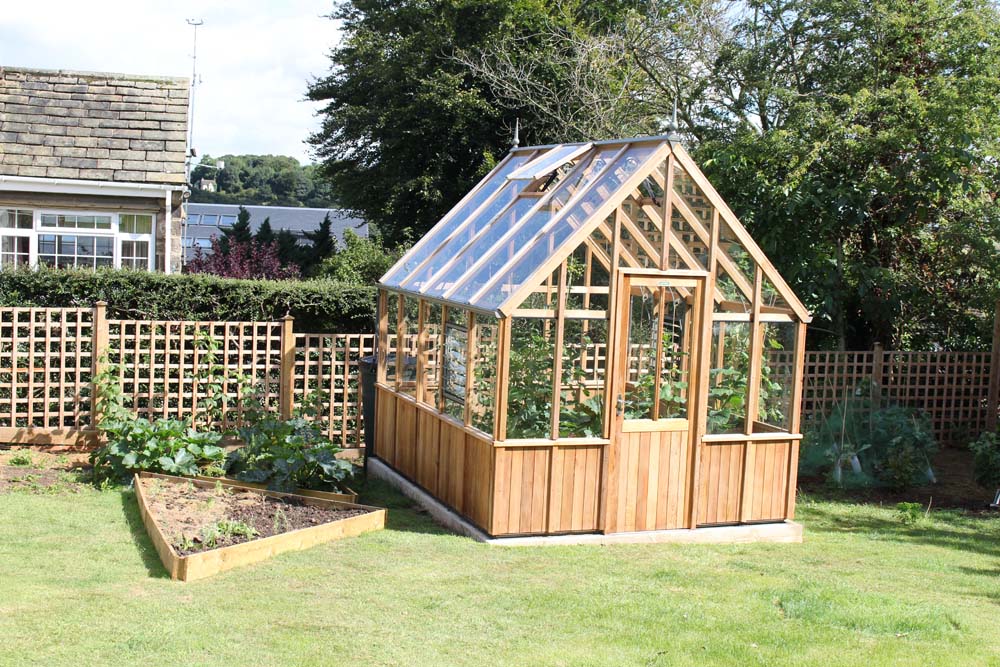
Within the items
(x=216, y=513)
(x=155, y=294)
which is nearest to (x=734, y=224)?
(x=216, y=513)

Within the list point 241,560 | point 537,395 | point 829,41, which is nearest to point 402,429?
point 537,395

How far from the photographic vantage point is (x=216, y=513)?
8180 millimetres

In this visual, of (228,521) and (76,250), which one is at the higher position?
(76,250)

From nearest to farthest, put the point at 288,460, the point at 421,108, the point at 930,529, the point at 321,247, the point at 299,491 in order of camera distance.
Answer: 1. the point at 299,491
2. the point at 288,460
3. the point at 930,529
4. the point at 421,108
5. the point at 321,247

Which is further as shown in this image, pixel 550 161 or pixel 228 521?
pixel 550 161


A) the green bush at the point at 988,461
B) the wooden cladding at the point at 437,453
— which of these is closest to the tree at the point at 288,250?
the wooden cladding at the point at 437,453

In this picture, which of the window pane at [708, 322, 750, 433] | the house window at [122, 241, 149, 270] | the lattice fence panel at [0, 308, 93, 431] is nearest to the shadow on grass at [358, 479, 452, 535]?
the window pane at [708, 322, 750, 433]

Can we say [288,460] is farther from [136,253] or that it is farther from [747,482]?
[136,253]

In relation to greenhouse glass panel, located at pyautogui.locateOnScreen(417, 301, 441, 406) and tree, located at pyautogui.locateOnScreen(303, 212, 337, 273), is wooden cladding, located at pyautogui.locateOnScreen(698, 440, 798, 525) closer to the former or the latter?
greenhouse glass panel, located at pyautogui.locateOnScreen(417, 301, 441, 406)

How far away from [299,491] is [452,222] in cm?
340

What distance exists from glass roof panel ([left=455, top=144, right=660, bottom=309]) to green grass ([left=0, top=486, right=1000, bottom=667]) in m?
2.05

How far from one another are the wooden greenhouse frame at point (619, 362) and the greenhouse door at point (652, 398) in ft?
0.04

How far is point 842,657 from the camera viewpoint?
5.57 m

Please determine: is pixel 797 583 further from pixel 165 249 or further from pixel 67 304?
pixel 165 249
